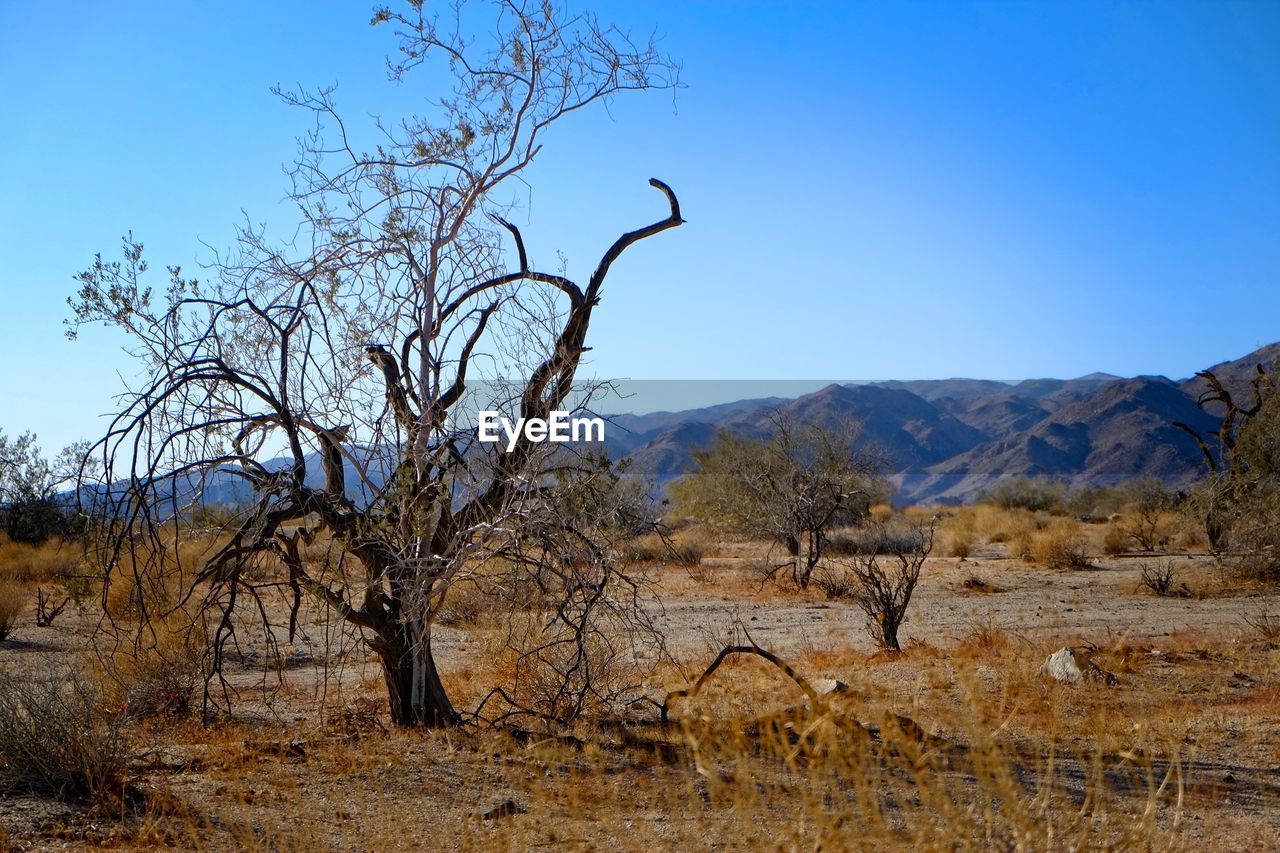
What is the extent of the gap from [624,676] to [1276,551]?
15.3 m

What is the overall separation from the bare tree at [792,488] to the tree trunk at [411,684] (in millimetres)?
13320

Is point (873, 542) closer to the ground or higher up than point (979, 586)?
higher up

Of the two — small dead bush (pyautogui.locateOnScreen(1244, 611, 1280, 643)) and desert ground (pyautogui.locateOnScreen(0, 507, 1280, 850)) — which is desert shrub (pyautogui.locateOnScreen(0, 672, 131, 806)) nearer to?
desert ground (pyautogui.locateOnScreen(0, 507, 1280, 850))

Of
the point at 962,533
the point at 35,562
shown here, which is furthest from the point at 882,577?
the point at 962,533

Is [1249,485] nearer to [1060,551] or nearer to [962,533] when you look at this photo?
[1060,551]

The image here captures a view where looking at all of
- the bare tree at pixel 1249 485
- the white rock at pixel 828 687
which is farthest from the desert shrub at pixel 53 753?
the bare tree at pixel 1249 485

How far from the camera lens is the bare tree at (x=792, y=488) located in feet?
75.7

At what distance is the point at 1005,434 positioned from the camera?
3691 inches

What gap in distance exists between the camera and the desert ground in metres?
5.00

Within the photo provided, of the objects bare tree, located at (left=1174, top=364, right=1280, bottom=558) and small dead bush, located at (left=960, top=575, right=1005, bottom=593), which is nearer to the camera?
bare tree, located at (left=1174, top=364, right=1280, bottom=558)

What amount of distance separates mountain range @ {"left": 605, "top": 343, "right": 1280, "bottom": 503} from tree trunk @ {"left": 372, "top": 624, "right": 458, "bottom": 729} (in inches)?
1865

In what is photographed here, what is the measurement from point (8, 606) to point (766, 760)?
13.2 m

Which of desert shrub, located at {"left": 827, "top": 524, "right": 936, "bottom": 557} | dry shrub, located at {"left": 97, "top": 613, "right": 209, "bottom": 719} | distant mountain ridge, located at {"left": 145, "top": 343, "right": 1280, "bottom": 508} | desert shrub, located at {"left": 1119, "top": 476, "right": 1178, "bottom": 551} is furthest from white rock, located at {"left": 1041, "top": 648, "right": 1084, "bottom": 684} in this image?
distant mountain ridge, located at {"left": 145, "top": 343, "right": 1280, "bottom": 508}

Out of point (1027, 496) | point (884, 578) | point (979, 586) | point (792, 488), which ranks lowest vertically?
point (979, 586)
